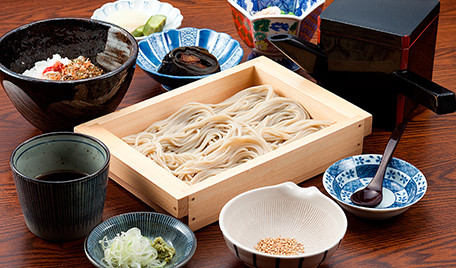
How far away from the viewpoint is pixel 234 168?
5.24 ft

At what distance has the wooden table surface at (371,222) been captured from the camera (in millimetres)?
1471

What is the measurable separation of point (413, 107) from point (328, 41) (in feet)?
1.13

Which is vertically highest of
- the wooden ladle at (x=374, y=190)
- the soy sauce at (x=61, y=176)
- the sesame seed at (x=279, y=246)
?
the soy sauce at (x=61, y=176)

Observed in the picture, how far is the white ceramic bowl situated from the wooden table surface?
64 mm

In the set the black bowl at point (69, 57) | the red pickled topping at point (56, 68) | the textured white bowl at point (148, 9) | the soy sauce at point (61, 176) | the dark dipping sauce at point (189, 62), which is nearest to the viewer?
the soy sauce at point (61, 176)

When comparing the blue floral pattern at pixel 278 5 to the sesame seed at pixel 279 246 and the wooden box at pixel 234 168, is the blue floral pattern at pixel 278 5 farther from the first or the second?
the sesame seed at pixel 279 246

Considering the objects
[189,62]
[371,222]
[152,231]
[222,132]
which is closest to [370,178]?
[371,222]

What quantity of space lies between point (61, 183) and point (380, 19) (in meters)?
1.02

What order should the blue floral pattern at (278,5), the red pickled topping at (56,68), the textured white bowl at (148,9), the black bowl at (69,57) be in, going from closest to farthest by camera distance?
the black bowl at (69,57)
the red pickled topping at (56,68)
the blue floral pattern at (278,5)
the textured white bowl at (148,9)

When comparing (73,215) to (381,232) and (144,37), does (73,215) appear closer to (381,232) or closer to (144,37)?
(381,232)

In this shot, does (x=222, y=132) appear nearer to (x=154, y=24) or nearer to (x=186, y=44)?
(x=186, y=44)

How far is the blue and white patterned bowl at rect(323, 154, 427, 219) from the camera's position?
1.57 m

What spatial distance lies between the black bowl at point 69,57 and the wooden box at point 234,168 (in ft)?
0.19

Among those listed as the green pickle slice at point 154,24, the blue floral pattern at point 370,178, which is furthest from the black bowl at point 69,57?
the blue floral pattern at point 370,178
